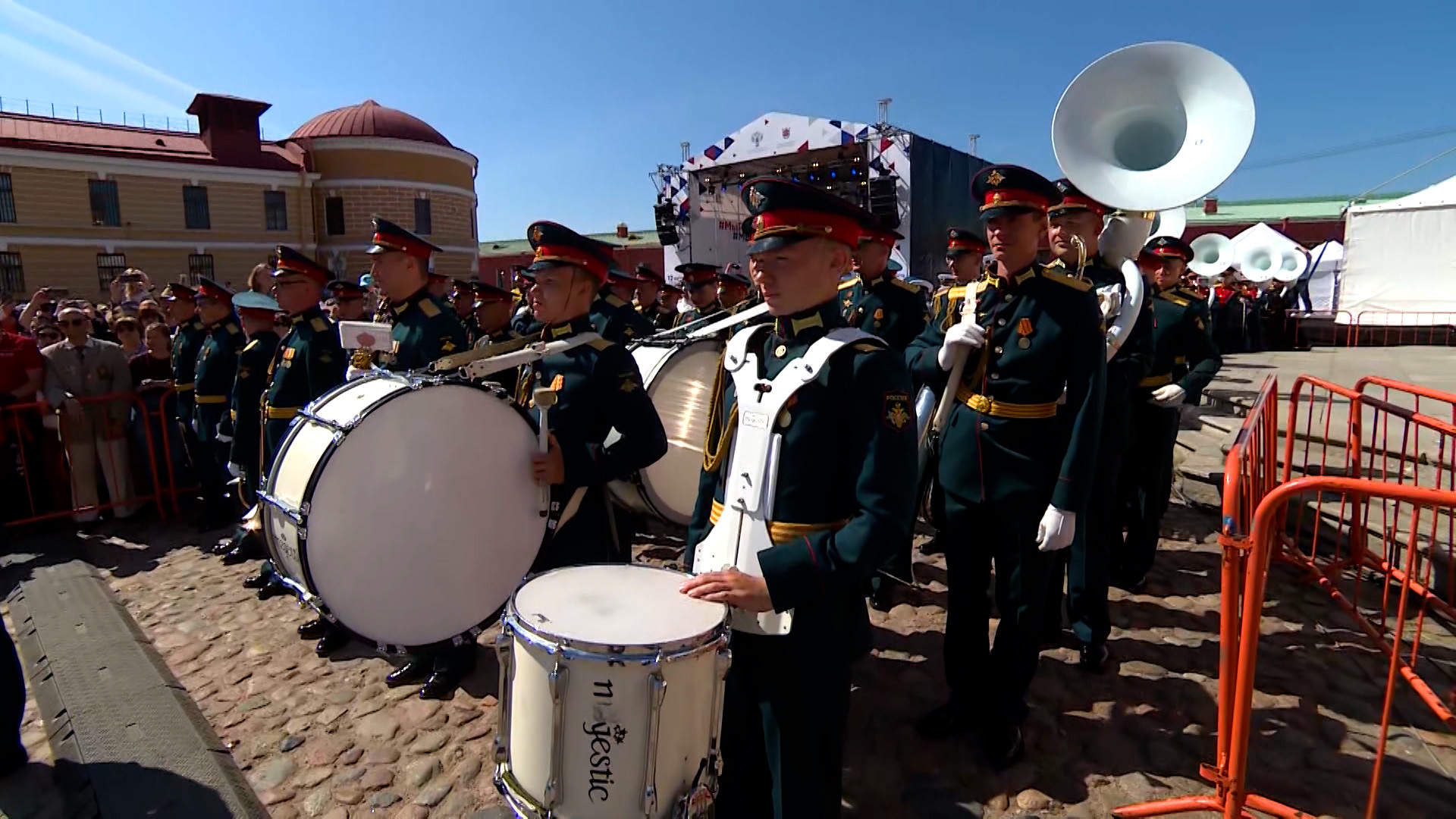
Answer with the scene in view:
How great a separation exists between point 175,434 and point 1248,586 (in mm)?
8680

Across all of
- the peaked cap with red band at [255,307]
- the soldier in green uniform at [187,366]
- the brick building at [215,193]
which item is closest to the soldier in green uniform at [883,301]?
the peaked cap with red band at [255,307]

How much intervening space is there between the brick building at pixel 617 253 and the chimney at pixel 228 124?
42.8ft

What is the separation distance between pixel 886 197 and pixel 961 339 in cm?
1343

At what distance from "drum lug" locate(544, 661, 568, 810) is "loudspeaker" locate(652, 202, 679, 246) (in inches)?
766

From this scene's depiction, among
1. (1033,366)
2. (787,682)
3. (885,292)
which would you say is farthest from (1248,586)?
(885,292)

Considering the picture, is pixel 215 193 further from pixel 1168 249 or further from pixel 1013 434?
pixel 1013 434

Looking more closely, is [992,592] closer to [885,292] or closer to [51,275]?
[885,292]

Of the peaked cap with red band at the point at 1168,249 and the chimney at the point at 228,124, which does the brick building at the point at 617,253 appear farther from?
the peaked cap with red band at the point at 1168,249

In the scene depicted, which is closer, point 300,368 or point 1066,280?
point 1066,280

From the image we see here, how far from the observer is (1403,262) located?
19.3 metres

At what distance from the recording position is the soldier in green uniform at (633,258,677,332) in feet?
33.5

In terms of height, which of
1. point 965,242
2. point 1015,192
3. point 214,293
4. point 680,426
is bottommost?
point 680,426

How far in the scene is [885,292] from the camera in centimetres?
557

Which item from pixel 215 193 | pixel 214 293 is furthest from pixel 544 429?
pixel 215 193
